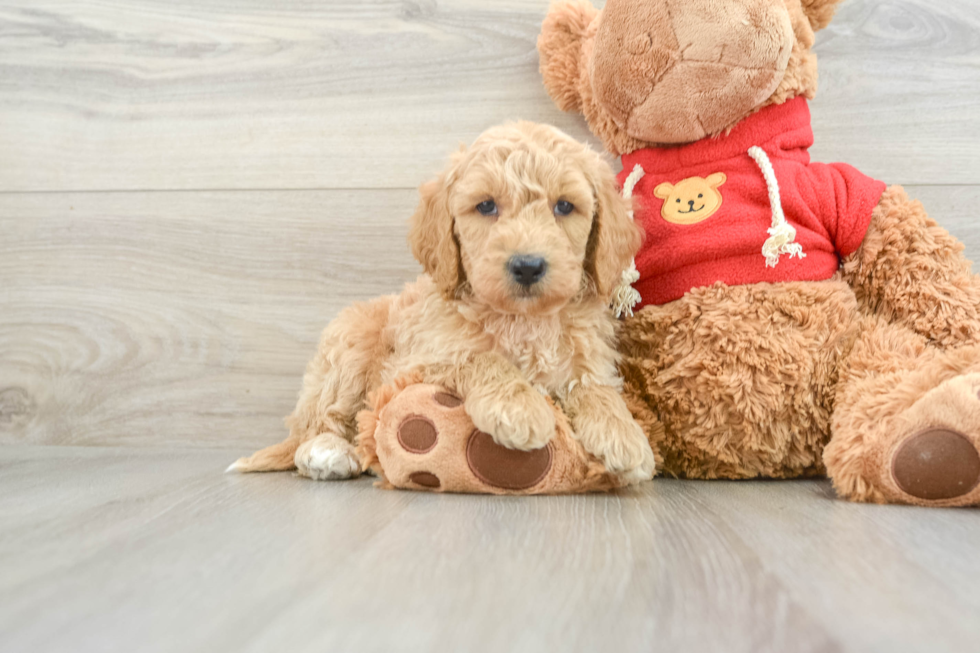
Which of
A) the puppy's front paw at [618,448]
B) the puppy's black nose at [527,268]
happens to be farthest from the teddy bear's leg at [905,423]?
the puppy's black nose at [527,268]

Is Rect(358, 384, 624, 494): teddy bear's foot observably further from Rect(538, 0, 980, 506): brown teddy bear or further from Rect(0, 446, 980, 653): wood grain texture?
Rect(538, 0, 980, 506): brown teddy bear

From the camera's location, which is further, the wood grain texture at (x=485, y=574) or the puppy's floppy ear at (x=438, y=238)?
the puppy's floppy ear at (x=438, y=238)

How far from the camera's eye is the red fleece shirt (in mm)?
1172

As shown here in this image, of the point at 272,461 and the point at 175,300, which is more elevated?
the point at 175,300

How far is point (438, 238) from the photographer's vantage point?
3.79 feet

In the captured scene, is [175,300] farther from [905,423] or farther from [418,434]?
[905,423]

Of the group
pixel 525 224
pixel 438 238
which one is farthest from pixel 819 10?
pixel 438 238

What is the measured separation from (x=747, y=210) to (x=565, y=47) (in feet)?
1.71

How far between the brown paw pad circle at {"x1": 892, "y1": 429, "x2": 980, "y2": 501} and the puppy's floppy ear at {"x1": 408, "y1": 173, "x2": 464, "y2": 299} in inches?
28.2

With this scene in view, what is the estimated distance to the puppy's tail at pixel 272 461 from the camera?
137cm

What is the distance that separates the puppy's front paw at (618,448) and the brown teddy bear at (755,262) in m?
0.15

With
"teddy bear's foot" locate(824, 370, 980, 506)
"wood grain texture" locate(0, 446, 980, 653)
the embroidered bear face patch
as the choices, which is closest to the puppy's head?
the embroidered bear face patch

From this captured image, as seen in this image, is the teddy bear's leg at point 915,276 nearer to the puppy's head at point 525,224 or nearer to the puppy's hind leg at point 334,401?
the puppy's head at point 525,224

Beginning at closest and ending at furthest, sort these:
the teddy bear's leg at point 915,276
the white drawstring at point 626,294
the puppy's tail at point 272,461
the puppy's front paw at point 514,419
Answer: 1. the puppy's front paw at point 514,419
2. the teddy bear's leg at point 915,276
3. the white drawstring at point 626,294
4. the puppy's tail at point 272,461
